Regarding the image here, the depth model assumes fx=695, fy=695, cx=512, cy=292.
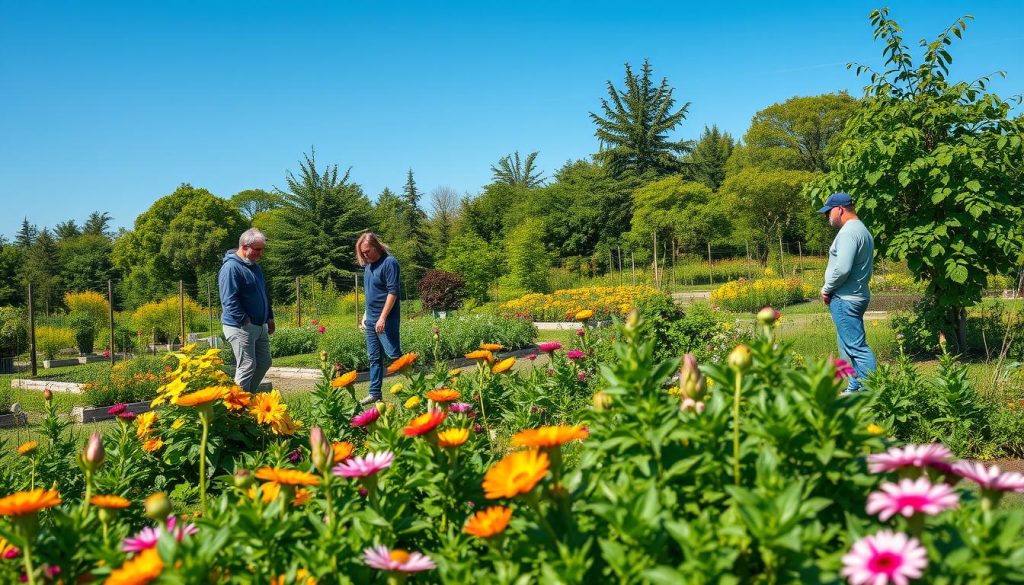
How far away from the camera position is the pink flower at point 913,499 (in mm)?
1045

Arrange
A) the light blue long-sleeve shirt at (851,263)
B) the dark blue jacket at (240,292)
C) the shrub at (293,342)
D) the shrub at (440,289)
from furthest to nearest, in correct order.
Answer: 1. the shrub at (440,289)
2. the shrub at (293,342)
3. the dark blue jacket at (240,292)
4. the light blue long-sleeve shirt at (851,263)

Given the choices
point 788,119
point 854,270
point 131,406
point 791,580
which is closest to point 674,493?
point 791,580

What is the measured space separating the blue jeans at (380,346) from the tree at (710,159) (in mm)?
34333

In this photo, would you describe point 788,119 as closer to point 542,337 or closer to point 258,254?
point 542,337

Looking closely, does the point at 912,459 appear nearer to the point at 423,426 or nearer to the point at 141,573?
the point at 423,426

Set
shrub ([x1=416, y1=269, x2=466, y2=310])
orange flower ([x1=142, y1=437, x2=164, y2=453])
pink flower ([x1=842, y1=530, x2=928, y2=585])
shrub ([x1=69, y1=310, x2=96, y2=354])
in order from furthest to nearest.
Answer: shrub ([x1=416, y1=269, x2=466, y2=310])
shrub ([x1=69, y1=310, x2=96, y2=354])
orange flower ([x1=142, y1=437, x2=164, y2=453])
pink flower ([x1=842, y1=530, x2=928, y2=585])

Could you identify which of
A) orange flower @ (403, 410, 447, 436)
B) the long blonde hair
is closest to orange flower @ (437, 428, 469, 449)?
orange flower @ (403, 410, 447, 436)

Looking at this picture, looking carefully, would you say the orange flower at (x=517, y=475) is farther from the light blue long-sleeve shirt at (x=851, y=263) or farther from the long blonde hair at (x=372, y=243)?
the long blonde hair at (x=372, y=243)

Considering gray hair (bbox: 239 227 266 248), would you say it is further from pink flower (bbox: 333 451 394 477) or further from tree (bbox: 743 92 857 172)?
tree (bbox: 743 92 857 172)

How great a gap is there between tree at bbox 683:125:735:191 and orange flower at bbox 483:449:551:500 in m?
38.7

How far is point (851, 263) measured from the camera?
502 centimetres

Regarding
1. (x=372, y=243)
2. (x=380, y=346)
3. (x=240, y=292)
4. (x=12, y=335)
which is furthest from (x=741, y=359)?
(x=12, y=335)

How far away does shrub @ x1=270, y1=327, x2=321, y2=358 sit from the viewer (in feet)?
42.1

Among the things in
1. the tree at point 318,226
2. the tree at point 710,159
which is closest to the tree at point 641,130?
the tree at point 710,159
